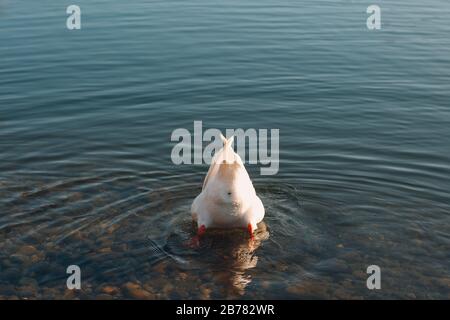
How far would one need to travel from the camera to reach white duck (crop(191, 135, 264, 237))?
1011cm

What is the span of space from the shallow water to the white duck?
1.18 feet

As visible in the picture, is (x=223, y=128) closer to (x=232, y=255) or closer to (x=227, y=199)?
(x=227, y=199)

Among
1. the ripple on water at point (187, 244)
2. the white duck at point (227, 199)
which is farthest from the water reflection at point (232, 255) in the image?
the white duck at point (227, 199)

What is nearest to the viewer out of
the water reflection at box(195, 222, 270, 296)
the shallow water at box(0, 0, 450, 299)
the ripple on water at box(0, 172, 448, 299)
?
the ripple on water at box(0, 172, 448, 299)

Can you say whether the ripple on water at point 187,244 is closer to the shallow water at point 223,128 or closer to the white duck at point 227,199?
the shallow water at point 223,128

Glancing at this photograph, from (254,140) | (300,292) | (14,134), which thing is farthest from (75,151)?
(300,292)

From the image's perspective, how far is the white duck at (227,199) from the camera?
10.1 m

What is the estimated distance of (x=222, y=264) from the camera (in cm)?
1024

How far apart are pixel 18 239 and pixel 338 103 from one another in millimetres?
9816

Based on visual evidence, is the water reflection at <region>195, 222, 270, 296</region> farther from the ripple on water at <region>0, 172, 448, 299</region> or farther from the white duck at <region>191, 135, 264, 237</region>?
the white duck at <region>191, 135, 264, 237</region>

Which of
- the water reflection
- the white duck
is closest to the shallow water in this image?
the water reflection

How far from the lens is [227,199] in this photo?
10344 mm

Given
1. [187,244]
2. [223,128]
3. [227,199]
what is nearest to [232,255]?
[187,244]

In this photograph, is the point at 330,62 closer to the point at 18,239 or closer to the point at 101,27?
the point at 101,27
